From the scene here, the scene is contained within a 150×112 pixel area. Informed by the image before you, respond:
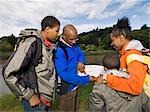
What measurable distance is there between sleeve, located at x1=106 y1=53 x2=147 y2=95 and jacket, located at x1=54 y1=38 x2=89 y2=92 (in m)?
0.81

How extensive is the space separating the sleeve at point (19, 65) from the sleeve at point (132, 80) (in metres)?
0.91

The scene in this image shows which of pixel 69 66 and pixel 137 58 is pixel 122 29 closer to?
pixel 137 58

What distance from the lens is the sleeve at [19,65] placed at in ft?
12.4

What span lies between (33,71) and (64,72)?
63cm

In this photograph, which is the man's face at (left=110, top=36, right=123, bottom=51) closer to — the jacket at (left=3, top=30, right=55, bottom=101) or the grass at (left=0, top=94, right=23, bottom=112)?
the jacket at (left=3, top=30, right=55, bottom=101)

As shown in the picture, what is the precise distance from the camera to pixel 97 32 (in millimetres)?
12562

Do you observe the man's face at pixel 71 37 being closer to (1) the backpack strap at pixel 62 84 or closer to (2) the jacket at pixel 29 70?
(1) the backpack strap at pixel 62 84

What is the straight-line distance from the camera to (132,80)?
146 inches

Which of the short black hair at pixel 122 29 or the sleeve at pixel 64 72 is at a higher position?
the short black hair at pixel 122 29

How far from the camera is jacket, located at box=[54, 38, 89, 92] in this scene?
440 centimetres

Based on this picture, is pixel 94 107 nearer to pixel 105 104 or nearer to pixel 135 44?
pixel 105 104

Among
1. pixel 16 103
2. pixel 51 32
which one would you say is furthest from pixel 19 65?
pixel 16 103

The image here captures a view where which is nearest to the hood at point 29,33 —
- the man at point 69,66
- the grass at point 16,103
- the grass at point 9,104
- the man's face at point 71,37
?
the man at point 69,66

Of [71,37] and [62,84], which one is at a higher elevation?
[71,37]
